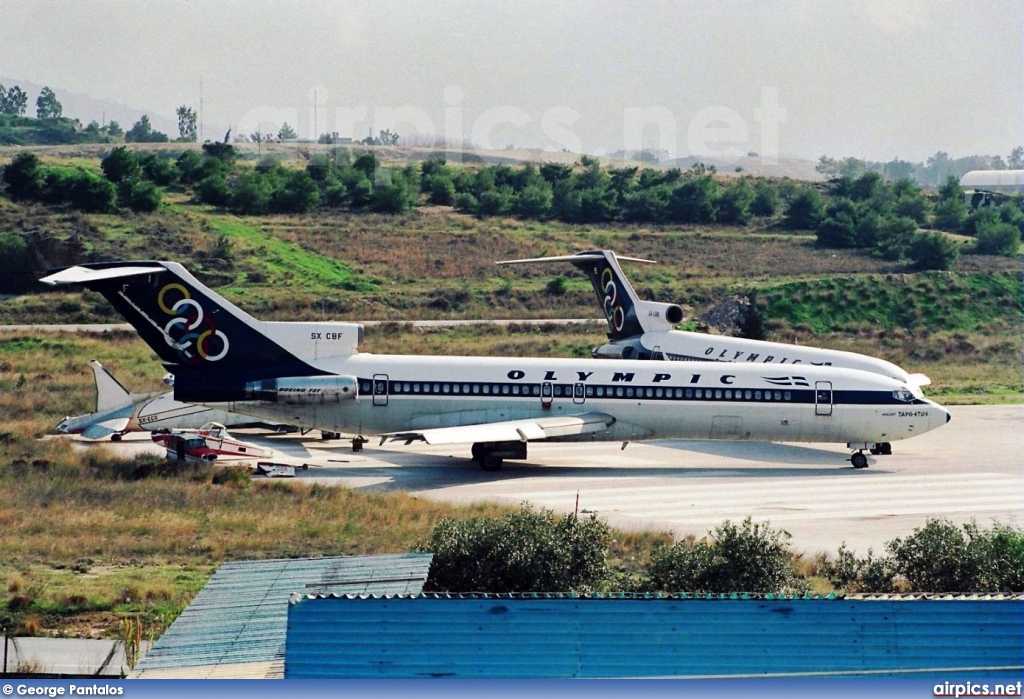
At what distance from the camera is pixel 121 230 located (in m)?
85.0

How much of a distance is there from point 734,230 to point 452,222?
24.4m

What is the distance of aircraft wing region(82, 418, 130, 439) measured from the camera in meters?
38.8

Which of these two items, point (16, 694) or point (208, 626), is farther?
point (208, 626)

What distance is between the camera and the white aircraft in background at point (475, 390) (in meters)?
35.1

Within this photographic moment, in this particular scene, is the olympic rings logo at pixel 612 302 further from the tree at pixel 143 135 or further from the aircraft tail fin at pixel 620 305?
the tree at pixel 143 135

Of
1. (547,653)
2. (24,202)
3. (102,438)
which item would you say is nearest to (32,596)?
(547,653)

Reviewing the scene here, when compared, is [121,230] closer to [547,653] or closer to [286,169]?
[286,169]

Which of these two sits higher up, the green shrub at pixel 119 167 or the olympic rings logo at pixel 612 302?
the green shrub at pixel 119 167

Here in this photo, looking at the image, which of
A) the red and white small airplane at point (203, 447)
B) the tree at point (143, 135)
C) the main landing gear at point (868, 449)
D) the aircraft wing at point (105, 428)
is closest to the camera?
the red and white small airplane at point (203, 447)

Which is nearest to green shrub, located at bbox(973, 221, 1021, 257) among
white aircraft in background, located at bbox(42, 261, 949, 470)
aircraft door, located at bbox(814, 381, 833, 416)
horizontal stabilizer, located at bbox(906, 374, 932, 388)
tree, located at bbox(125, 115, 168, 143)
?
horizontal stabilizer, located at bbox(906, 374, 932, 388)

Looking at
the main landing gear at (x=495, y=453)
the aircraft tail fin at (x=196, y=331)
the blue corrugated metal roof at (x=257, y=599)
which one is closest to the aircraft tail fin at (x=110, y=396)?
the aircraft tail fin at (x=196, y=331)

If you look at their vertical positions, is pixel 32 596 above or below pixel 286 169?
below

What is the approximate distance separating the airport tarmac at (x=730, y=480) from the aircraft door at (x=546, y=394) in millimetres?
1855

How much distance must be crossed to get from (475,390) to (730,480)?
734cm
